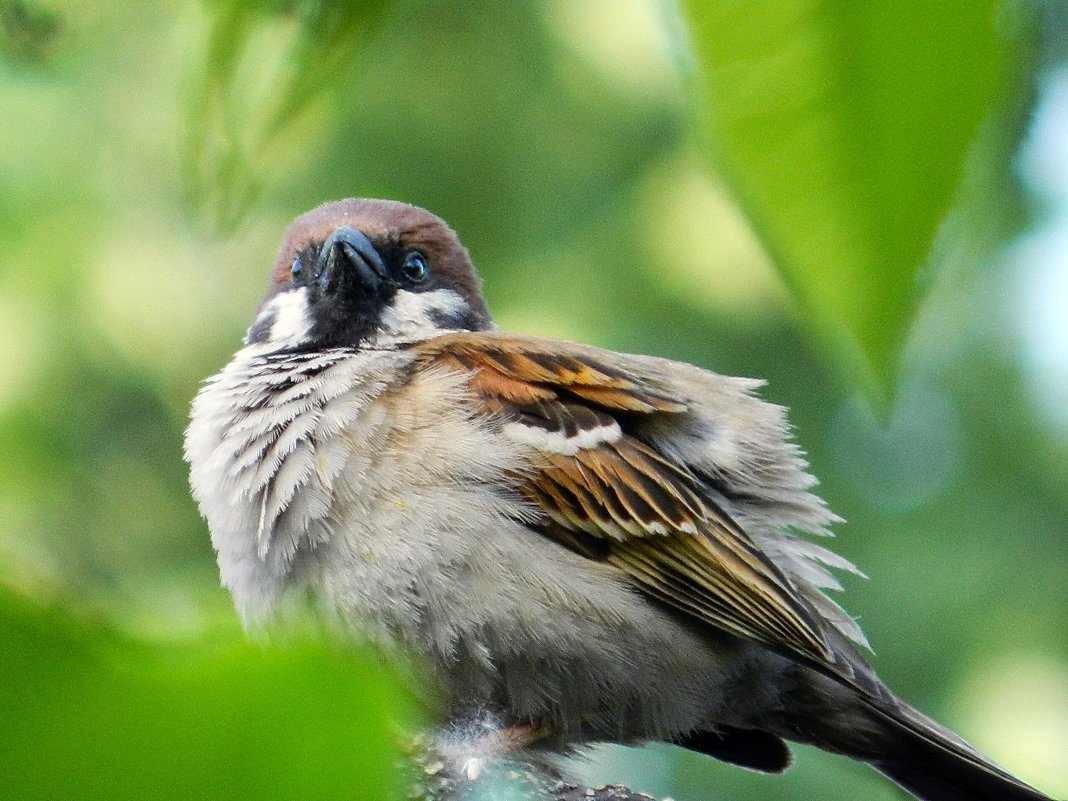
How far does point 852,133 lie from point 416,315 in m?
3.30

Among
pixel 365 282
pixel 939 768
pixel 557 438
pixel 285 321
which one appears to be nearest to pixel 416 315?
pixel 365 282

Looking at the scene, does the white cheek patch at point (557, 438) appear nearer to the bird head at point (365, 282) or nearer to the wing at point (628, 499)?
the wing at point (628, 499)

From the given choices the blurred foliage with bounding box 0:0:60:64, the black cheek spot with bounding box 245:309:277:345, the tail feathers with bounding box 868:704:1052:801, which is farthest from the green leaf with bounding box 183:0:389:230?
the black cheek spot with bounding box 245:309:277:345

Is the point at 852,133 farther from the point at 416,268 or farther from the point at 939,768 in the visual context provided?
the point at 416,268

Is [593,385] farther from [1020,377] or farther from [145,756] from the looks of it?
[1020,377]

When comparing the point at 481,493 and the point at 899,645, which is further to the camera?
the point at 899,645

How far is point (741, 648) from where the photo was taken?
10.3 feet

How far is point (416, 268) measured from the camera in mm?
3814

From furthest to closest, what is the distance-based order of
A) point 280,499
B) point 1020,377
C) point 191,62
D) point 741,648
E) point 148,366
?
point 1020,377 → point 148,366 → point 741,648 → point 280,499 → point 191,62

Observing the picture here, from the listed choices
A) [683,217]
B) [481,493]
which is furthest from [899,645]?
[481,493]

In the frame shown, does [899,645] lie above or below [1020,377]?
below

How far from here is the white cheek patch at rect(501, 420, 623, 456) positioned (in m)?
3.08

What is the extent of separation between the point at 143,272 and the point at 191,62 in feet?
18.9

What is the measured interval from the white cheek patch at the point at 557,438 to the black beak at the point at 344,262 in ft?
2.50
